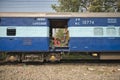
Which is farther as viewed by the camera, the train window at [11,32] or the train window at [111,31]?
the train window at [111,31]

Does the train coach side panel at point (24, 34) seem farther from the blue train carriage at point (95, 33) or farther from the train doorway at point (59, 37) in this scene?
the blue train carriage at point (95, 33)

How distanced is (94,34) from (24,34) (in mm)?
4710

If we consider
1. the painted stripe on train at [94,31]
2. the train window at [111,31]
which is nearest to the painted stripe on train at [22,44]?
the painted stripe on train at [94,31]

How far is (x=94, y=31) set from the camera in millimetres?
19578

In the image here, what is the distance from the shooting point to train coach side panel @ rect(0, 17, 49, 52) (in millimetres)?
19391

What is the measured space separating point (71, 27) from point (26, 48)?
11.0 ft

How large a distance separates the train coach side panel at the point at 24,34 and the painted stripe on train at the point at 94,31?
5.96 ft

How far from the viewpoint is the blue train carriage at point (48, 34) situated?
1941 centimetres

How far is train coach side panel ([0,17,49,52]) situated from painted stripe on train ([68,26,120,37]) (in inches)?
71.5

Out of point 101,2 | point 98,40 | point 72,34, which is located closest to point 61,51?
point 72,34

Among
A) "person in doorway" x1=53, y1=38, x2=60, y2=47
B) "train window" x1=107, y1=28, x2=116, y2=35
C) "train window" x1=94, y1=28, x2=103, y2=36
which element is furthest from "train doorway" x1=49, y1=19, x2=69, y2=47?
"train window" x1=107, y1=28, x2=116, y2=35

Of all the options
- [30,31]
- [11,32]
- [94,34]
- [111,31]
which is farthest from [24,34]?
[111,31]

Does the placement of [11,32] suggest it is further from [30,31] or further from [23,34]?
[30,31]

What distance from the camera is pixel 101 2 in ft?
105
